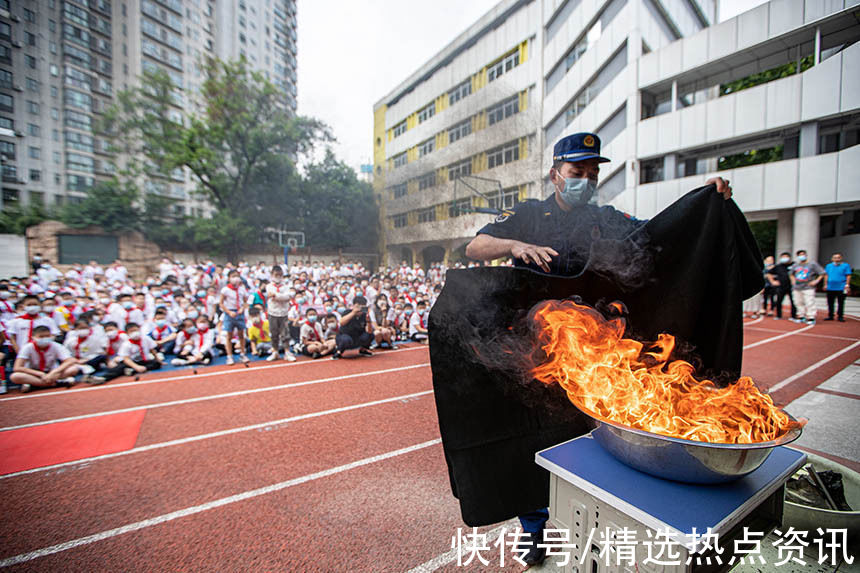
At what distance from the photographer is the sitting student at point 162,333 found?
28.1ft

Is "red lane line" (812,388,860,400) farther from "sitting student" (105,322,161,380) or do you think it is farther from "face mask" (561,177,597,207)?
"sitting student" (105,322,161,380)

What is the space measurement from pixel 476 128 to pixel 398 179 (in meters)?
11.1

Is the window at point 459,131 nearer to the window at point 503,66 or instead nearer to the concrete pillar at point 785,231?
the window at point 503,66

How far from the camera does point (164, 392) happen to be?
19.9ft

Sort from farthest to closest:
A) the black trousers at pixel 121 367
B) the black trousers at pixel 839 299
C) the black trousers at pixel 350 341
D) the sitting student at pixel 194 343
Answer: the black trousers at pixel 839 299
the black trousers at pixel 350 341
the sitting student at pixel 194 343
the black trousers at pixel 121 367

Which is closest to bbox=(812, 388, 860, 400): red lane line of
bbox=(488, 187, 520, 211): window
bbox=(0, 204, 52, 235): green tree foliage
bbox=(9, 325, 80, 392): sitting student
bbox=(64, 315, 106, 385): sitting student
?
bbox=(9, 325, 80, 392): sitting student

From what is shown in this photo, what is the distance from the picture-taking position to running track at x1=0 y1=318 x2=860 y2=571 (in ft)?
8.07

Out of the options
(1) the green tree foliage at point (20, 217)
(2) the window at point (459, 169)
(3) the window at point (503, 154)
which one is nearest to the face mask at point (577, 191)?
(3) the window at point (503, 154)

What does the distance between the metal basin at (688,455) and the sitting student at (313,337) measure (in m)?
8.11

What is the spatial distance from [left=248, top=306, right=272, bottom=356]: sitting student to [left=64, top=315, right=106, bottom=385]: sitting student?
277 centimetres

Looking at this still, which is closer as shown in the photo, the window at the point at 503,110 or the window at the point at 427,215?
the window at the point at 503,110

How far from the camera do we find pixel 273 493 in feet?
10.3

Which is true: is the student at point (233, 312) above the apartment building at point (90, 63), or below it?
below

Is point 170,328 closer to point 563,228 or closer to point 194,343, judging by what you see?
point 194,343
